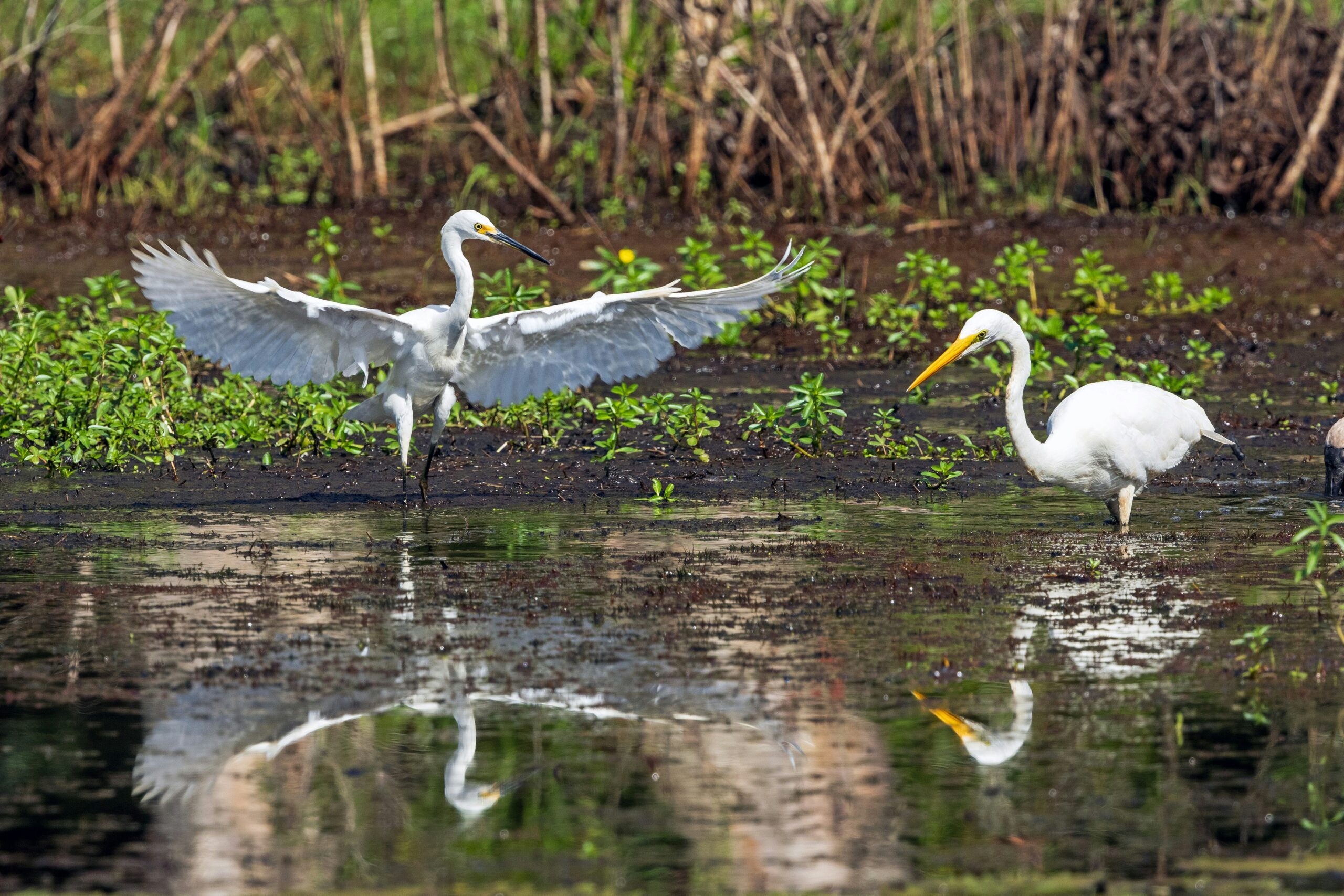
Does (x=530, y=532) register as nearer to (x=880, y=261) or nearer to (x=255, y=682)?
(x=255, y=682)

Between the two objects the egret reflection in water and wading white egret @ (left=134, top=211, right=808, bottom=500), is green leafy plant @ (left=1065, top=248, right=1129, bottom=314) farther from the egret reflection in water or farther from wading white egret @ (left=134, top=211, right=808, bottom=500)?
the egret reflection in water

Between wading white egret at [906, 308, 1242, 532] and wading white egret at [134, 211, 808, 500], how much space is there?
0.89 metres

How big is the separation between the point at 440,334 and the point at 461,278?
273 millimetres

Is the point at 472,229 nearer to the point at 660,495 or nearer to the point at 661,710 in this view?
the point at 660,495

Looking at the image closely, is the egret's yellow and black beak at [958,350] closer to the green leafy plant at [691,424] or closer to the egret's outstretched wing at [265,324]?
the green leafy plant at [691,424]

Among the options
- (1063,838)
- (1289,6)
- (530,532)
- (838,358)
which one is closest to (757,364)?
(838,358)

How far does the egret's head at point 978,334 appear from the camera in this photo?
7680 millimetres

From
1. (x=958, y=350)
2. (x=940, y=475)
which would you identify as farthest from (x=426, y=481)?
(x=958, y=350)

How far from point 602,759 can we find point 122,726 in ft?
4.43

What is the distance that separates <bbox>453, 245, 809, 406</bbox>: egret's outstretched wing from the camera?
336 inches

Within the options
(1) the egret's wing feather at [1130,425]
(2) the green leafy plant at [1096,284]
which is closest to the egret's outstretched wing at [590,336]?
(1) the egret's wing feather at [1130,425]

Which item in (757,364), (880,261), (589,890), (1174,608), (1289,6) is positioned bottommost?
(589,890)

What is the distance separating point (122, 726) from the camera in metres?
5.14

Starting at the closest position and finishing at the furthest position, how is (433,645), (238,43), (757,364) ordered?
1. (433,645)
2. (757,364)
3. (238,43)
